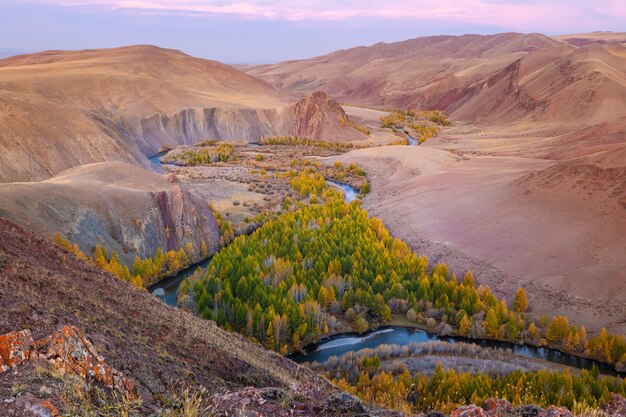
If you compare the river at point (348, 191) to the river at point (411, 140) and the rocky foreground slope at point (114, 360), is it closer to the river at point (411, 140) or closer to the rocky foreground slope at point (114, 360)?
the river at point (411, 140)

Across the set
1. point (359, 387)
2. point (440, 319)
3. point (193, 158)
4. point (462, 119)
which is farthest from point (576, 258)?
point (462, 119)

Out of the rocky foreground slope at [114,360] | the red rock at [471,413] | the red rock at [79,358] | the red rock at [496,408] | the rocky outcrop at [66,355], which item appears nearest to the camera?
the rocky foreground slope at [114,360]

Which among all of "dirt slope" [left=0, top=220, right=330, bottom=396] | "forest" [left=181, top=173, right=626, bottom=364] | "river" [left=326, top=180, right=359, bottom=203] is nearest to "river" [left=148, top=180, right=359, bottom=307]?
"forest" [left=181, top=173, right=626, bottom=364]

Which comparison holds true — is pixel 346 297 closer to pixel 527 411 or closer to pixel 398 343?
pixel 398 343

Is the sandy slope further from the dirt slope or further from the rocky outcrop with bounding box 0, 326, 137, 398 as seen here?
the rocky outcrop with bounding box 0, 326, 137, 398

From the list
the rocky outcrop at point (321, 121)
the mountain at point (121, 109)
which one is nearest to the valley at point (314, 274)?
the mountain at point (121, 109)
